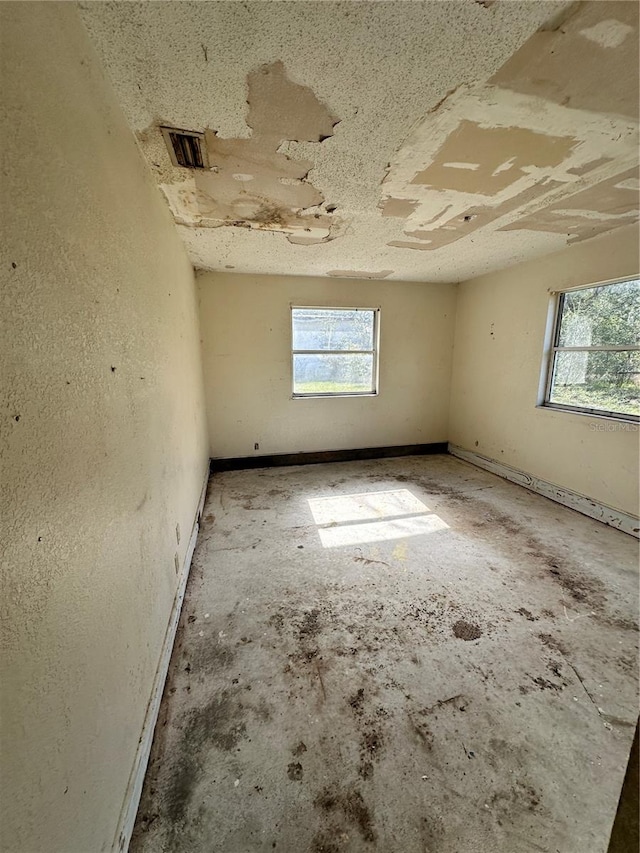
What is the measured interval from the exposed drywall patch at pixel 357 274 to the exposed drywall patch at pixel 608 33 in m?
2.80

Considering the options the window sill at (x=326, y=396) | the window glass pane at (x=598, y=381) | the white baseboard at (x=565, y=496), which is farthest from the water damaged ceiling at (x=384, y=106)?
the white baseboard at (x=565, y=496)

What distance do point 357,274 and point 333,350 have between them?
0.94 meters

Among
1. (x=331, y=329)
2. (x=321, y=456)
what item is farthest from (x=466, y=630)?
(x=331, y=329)

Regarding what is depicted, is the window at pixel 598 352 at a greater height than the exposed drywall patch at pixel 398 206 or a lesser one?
lesser

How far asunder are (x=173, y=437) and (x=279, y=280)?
2.72m

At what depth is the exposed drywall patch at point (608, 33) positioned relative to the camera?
1.00 meters

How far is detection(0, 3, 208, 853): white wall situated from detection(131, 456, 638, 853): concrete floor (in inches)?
14.1

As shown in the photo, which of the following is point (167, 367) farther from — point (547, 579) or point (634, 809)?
point (547, 579)

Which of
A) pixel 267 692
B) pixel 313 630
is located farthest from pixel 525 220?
pixel 267 692

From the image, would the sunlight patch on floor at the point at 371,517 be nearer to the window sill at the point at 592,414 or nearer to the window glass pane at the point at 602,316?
the window sill at the point at 592,414

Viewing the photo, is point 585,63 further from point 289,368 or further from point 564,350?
point 289,368

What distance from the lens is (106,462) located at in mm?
994

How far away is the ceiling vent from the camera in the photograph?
1.43 m

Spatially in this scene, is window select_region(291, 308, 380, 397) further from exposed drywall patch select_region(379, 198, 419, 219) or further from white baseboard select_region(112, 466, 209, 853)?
white baseboard select_region(112, 466, 209, 853)
